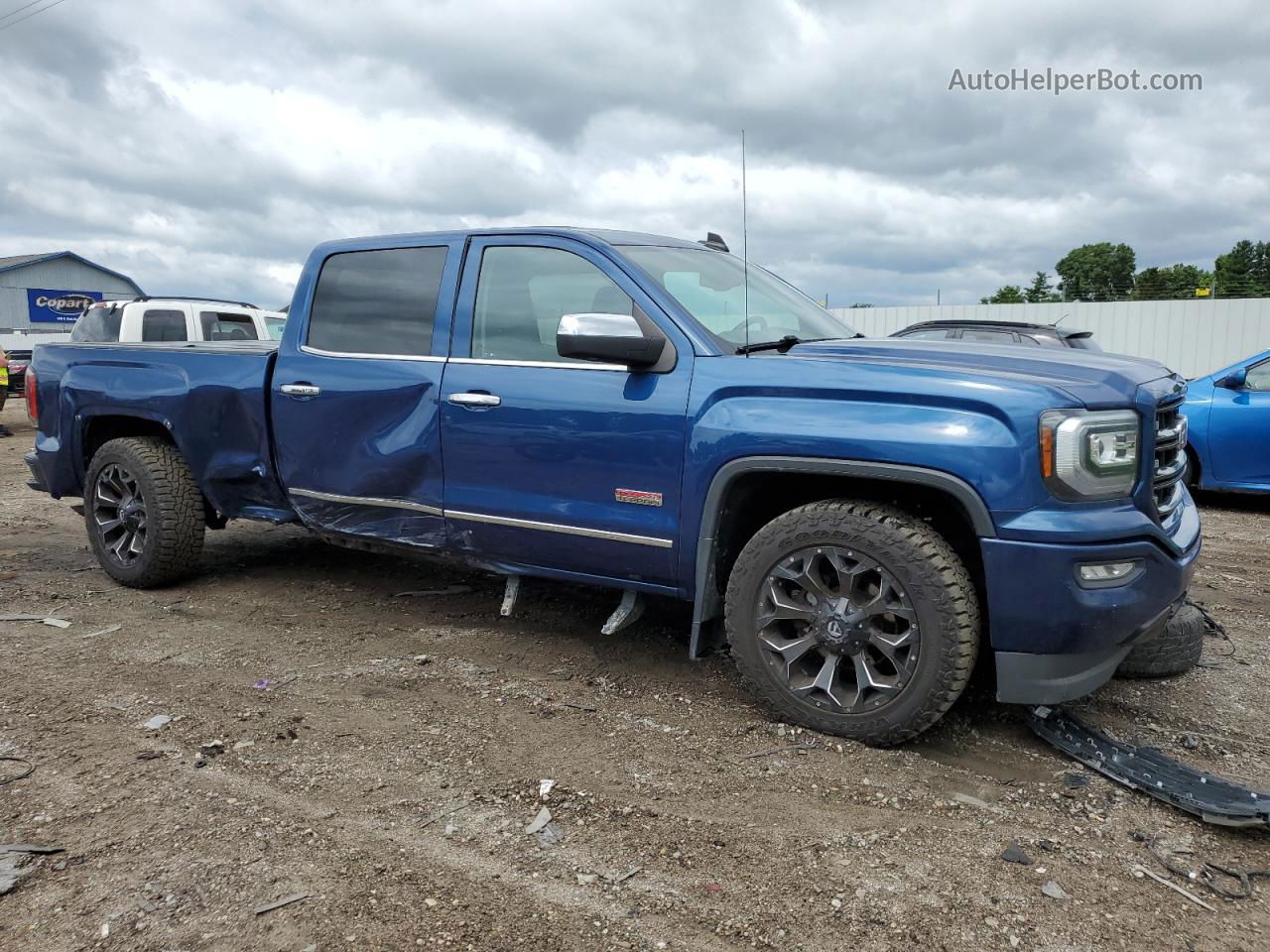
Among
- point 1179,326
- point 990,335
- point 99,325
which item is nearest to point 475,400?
point 990,335

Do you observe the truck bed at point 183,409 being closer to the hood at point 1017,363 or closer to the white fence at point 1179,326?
the hood at point 1017,363

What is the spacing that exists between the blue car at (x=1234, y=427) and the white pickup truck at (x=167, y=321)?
375 inches

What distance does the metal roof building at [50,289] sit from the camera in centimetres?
4388

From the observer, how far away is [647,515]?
3.63 metres

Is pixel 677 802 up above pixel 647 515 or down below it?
below

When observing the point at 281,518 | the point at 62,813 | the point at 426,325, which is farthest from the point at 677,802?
the point at 281,518

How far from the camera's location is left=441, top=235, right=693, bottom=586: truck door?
3611 millimetres

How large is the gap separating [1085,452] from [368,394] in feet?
9.75

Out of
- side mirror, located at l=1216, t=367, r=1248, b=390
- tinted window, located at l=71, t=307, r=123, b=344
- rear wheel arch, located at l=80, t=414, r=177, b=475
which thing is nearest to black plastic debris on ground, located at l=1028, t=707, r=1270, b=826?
rear wheel arch, located at l=80, t=414, r=177, b=475

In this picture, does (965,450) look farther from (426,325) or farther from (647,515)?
(426,325)

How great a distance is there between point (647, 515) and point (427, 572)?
261 cm

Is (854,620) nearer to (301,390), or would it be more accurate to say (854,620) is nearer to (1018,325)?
(301,390)

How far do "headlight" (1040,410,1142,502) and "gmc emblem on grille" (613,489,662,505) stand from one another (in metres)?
1.35

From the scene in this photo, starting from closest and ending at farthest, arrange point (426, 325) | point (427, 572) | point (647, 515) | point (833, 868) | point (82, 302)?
point (833, 868), point (647, 515), point (426, 325), point (427, 572), point (82, 302)
